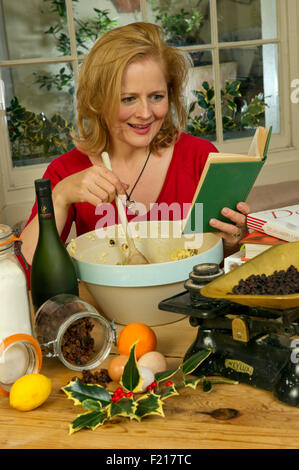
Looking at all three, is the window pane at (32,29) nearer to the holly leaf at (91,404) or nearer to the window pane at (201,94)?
the window pane at (201,94)

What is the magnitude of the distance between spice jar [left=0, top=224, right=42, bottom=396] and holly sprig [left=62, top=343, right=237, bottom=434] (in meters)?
0.11

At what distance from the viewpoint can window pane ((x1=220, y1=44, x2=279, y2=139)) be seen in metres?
3.15

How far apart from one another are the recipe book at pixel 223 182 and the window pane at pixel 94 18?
1.78 metres

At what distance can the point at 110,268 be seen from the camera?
112cm

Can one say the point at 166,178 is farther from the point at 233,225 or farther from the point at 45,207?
the point at 45,207

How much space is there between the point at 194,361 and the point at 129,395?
5.0 inches

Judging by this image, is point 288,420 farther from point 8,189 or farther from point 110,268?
point 8,189

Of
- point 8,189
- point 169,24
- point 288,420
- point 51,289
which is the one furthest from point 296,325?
point 169,24

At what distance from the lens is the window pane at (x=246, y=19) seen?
308cm

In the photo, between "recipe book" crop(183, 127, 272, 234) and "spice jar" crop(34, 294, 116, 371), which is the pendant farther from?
"spice jar" crop(34, 294, 116, 371)

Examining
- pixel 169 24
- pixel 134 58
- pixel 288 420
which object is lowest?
pixel 288 420

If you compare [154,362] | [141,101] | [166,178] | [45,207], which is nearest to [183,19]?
[166,178]

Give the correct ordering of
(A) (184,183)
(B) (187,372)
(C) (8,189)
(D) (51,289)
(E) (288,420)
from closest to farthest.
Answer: (E) (288,420)
(B) (187,372)
(D) (51,289)
(A) (184,183)
(C) (8,189)

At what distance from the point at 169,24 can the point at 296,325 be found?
8.20 feet
